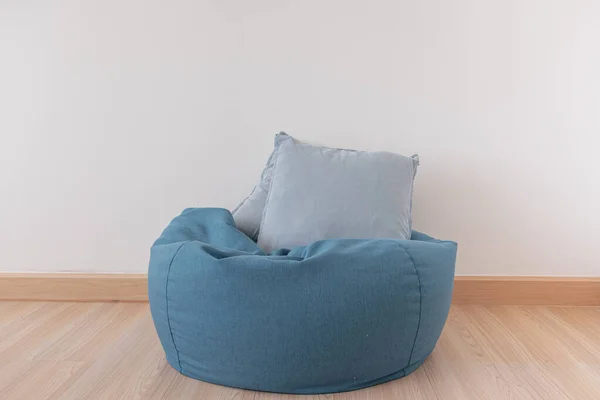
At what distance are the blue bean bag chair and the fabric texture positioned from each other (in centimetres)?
50

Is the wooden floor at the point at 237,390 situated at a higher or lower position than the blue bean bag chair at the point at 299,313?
lower

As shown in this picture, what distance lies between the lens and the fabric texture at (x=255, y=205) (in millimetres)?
2301

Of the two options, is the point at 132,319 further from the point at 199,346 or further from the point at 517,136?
the point at 517,136

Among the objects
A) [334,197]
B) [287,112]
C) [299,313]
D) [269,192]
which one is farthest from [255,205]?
[299,313]

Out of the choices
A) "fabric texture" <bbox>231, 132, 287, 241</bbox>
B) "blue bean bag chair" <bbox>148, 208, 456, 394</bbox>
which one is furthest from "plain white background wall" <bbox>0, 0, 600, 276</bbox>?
"blue bean bag chair" <bbox>148, 208, 456, 394</bbox>

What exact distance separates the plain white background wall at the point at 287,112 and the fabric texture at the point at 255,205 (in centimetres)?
16

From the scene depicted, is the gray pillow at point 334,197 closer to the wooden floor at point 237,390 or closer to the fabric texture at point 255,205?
the fabric texture at point 255,205

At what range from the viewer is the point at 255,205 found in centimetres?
234

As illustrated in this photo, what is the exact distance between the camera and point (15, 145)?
102 inches

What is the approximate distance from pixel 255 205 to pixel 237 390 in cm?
84

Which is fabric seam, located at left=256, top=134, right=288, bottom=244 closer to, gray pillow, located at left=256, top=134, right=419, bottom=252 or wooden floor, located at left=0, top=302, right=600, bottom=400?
gray pillow, located at left=256, top=134, right=419, bottom=252

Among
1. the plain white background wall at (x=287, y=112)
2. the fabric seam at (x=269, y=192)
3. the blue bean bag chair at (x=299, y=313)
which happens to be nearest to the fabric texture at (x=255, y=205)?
the fabric seam at (x=269, y=192)

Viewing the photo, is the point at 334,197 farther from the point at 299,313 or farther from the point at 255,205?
the point at 299,313

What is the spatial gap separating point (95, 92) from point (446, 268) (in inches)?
67.5
